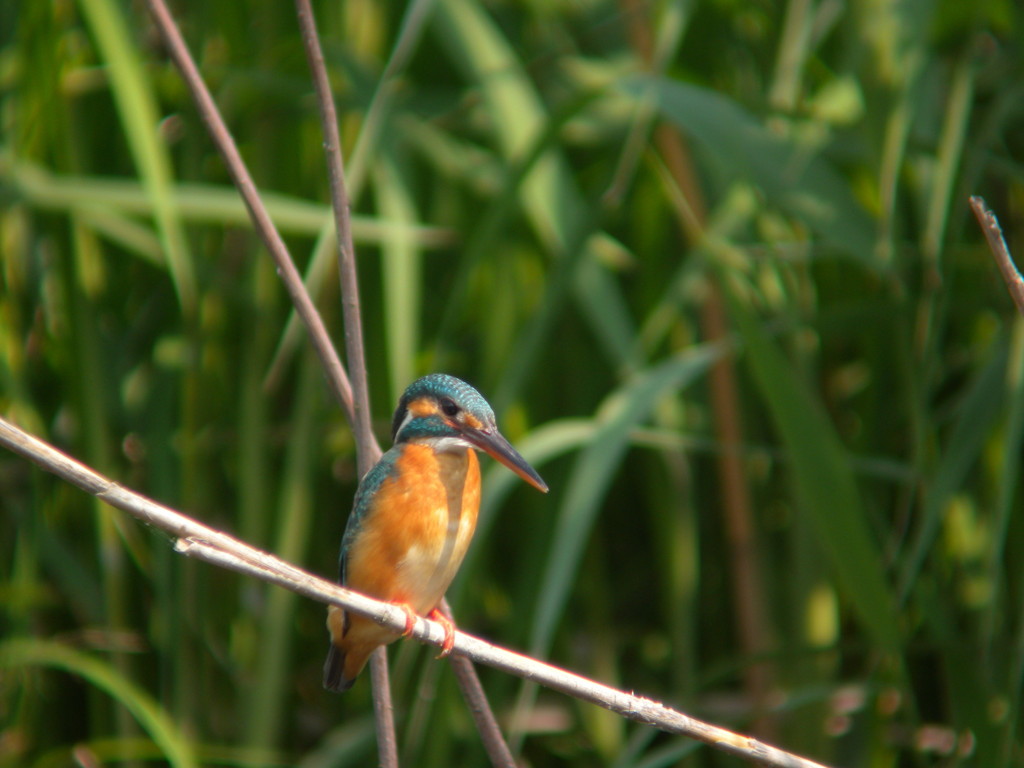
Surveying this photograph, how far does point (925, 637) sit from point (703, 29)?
139 centimetres

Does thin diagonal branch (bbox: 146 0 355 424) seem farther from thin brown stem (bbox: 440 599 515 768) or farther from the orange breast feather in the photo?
thin brown stem (bbox: 440 599 515 768)

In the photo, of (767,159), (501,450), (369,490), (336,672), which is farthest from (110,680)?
(767,159)

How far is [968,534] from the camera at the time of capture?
2152 millimetres

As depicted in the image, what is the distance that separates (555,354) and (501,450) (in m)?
0.99

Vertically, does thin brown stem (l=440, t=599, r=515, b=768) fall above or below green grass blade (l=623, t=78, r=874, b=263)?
below

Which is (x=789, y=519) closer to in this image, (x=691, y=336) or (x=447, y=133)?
(x=691, y=336)

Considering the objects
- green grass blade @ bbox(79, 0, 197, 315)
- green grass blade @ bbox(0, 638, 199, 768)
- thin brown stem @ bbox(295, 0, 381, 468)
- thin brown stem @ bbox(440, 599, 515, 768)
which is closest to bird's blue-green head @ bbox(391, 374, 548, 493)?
thin brown stem @ bbox(295, 0, 381, 468)

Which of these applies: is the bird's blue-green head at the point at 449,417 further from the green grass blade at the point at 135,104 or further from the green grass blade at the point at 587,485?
the green grass blade at the point at 135,104

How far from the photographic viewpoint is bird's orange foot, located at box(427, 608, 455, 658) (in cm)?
116

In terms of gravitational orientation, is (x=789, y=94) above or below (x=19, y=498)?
above

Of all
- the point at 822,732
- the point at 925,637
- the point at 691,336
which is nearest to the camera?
the point at 822,732

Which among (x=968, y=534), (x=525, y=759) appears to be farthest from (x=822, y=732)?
(x=525, y=759)

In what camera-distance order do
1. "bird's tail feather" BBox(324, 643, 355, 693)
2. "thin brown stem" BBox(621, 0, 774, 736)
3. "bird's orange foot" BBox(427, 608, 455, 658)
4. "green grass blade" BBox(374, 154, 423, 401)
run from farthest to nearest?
"thin brown stem" BBox(621, 0, 774, 736) < "green grass blade" BBox(374, 154, 423, 401) < "bird's tail feather" BBox(324, 643, 355, 693) < "bird's orange foot" BBox(427, 608, 455, 658)

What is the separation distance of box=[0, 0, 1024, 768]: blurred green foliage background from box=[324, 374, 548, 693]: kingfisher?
272 millimetres
